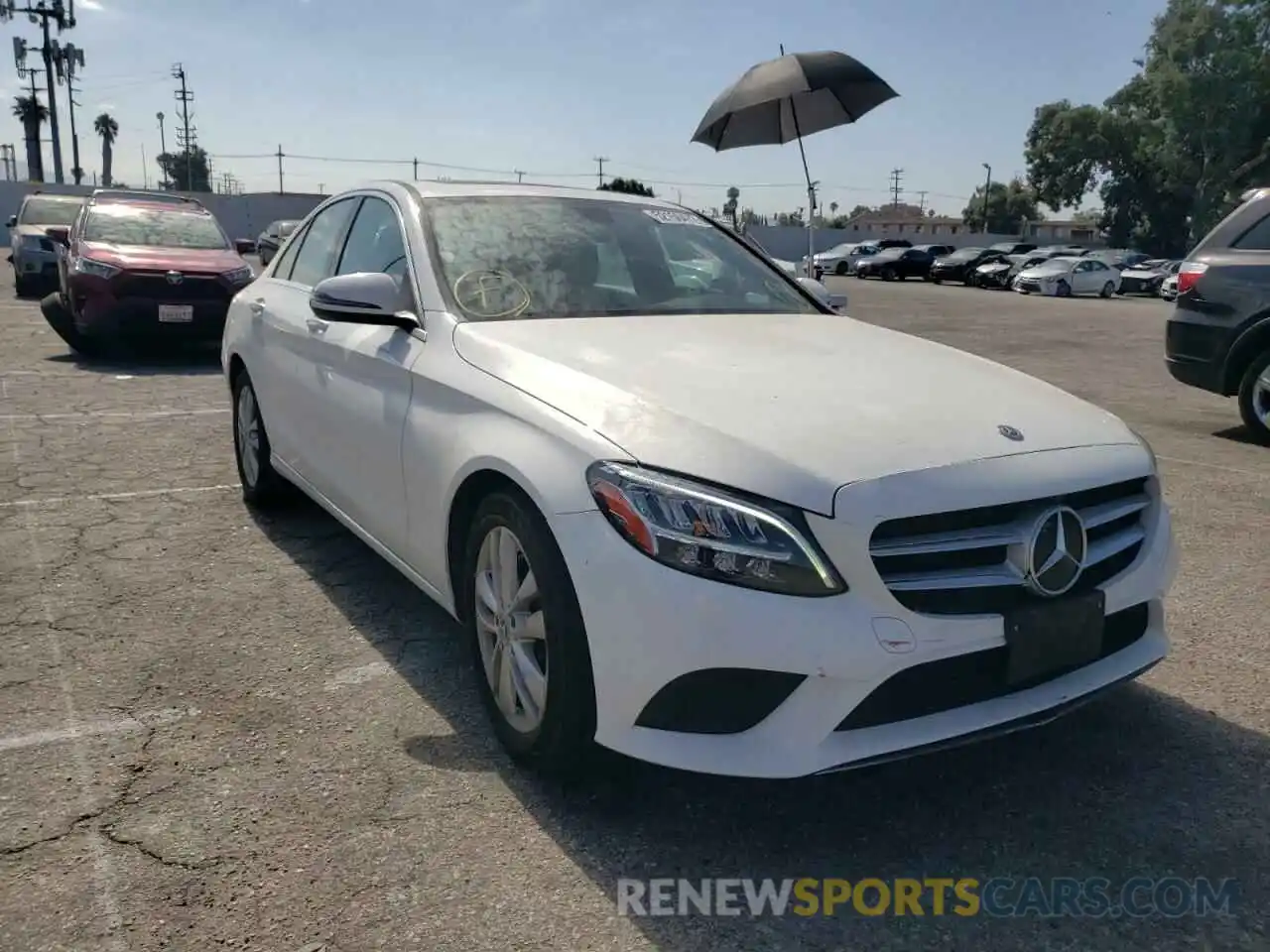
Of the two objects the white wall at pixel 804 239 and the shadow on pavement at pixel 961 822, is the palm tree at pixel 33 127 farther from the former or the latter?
the shadow on pavement at pixel 961 822

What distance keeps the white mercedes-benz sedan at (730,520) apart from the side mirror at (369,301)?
0.4 inches

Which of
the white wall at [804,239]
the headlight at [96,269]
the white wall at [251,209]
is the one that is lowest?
the headlight at [96,269]

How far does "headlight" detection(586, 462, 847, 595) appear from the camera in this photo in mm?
2104

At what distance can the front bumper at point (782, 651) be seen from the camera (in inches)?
82.0

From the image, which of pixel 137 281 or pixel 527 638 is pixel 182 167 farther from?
pixel 527 638

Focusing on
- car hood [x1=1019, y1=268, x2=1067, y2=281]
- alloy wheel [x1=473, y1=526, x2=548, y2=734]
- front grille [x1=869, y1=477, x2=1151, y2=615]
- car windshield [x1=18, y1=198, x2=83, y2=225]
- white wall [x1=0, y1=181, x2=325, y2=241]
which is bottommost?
alloy wheel [x1=473, y1=526, x2=548, y2=734]

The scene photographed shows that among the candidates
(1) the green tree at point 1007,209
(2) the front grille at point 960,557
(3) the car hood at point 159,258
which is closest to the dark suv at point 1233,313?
(2) the front grille at point 960,557

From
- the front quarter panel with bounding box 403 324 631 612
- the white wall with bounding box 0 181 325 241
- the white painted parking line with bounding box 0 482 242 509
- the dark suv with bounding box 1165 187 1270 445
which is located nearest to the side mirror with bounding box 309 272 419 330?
the front quarter panel with bounding box 403 324 631 612

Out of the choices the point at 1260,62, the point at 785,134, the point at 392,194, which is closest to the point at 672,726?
the point at 392,194

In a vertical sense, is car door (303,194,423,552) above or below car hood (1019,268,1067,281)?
below

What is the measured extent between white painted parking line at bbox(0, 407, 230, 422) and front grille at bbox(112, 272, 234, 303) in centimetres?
252

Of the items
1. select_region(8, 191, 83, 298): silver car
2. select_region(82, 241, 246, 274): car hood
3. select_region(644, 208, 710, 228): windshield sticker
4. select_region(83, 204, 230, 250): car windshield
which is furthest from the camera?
select_region(8, 191, 83, 298): silver car

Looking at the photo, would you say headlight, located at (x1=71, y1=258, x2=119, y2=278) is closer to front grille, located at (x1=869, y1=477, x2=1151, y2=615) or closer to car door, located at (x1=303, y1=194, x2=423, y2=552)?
car door, located at (x1=303, y1=194, x2=423, y2=552)

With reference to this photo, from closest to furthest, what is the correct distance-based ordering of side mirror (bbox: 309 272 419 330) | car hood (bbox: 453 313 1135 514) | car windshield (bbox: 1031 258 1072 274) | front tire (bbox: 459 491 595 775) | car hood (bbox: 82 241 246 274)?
1. car hood (bbox: 453 313 1135 514)
2. front tire (bbox: 459 491 595 775)
3. side mirror (bbox: 309 272 419 330)
4. car hood (bbox: 82 241 246 274)
5. car windshield (bbox: 1031 258 1072 274)
